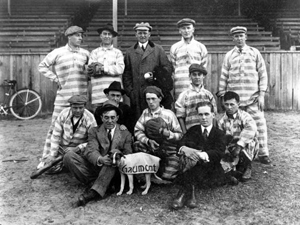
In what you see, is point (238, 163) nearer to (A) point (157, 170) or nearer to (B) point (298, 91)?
(A) point (157, 170)

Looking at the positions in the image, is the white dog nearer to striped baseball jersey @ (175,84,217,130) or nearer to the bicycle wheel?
striped baseball jersey @ (175,84,217,130)

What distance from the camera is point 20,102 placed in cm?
848

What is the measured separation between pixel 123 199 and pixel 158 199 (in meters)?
0.37

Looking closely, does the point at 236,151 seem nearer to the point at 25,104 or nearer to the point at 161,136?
the point at 161,136

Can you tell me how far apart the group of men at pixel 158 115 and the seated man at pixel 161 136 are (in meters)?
0.01

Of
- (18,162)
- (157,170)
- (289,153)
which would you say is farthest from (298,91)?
(18,162)

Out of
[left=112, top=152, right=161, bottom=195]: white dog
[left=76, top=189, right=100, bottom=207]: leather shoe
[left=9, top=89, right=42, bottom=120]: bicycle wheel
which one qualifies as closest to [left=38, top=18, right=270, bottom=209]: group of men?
[left=76, top=189, right=100, bottom=207]: leather shoe

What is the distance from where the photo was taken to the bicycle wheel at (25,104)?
8.39 meters

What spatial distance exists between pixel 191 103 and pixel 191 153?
0.95m

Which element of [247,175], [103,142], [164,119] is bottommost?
[247,175]

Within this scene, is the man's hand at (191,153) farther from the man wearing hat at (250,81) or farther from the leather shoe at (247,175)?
the man wearing hat at (250,81)

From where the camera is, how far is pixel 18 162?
17.0ft

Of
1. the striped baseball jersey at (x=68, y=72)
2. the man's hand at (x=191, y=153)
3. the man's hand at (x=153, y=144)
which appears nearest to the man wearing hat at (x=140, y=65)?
the striped baseball jersey at (x=68, y=72)

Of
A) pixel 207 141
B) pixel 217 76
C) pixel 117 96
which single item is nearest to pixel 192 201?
pixel 207 141
